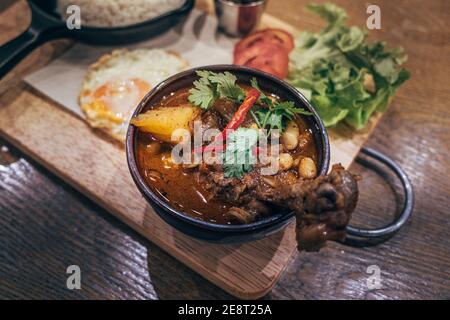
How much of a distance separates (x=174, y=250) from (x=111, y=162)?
2.50ft

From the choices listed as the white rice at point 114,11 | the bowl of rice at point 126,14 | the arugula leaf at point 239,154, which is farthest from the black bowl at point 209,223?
the white rice at point 114,11

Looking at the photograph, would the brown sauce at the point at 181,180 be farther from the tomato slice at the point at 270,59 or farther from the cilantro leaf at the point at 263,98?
the tomato slice at the point at 270,59

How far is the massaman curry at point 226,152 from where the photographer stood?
82.9 inches

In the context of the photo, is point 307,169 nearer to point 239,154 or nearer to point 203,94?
point 239,154

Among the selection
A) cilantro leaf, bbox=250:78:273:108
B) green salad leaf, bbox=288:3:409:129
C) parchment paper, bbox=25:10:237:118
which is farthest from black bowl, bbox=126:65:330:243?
parchment paper, bbox=25:10:237:118

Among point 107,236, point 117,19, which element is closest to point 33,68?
point 117,19

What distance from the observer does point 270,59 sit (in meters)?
3.21

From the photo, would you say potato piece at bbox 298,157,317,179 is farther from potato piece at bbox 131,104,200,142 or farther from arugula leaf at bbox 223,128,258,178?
potato piece at bbox 131,104,200,142

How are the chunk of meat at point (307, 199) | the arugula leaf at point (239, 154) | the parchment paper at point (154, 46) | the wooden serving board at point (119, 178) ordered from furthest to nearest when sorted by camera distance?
1. the parchment paper at point (154, 46)
2. the wooden serving board at point (119, 178)
3. the arugula leaf at point (239, 154)
4. the chunk of meat at point (307, 199)

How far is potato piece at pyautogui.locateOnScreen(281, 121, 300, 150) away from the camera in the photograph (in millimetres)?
2273

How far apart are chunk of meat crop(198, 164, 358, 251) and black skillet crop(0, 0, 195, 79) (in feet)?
5.43

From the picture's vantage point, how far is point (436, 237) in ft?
9.27

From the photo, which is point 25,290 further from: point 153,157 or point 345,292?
point 345,292

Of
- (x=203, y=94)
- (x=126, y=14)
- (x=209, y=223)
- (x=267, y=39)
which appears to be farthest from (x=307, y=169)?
(x=126, y=14)
